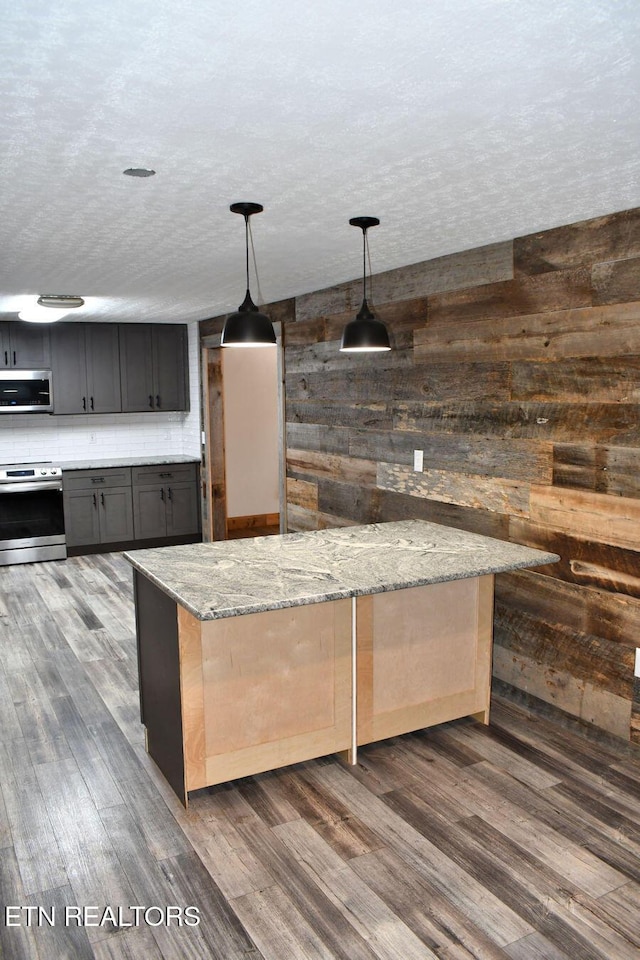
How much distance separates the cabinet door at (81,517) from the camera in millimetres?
7090

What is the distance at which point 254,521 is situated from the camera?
28.3 feet

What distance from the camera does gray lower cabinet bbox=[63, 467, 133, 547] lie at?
7.10 meters

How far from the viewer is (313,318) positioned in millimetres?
5324

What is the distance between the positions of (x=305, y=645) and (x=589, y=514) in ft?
4.48

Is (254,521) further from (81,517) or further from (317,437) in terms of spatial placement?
(317,437)

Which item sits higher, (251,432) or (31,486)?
(251,432)

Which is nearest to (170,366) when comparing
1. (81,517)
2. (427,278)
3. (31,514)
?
(81,517)

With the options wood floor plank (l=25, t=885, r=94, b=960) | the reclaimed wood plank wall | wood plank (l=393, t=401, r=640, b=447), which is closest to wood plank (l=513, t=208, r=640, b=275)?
the reclaimed wood plank wall

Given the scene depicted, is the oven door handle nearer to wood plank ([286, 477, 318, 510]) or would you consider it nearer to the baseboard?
the baseboard

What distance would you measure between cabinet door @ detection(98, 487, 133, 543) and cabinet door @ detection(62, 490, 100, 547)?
0.06 metres

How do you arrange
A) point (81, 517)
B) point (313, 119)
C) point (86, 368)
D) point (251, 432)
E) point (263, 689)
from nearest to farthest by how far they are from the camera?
point (313, 119) → point (263, 689) → point (81, 517) → point (86, 368) → point (251, 432)

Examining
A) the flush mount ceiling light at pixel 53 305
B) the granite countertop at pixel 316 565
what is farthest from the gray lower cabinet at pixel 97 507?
the granite countertop at pixel 316 565

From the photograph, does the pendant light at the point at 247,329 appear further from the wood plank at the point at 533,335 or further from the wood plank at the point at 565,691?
the wood plank at the point at 565,691

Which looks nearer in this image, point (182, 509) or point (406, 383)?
point (406, 383)
